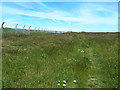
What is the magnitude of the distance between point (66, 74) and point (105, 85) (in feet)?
8.01

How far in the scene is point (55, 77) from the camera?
679 cm

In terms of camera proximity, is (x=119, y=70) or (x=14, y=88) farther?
(x=119, y=70)

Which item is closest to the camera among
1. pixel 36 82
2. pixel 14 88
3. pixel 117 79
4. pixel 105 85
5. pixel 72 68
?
pixel 14 88

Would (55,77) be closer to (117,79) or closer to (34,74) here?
(34,74)

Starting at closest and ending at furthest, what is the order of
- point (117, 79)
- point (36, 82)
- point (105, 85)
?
1. point (36, 82)
2. point (105, 85)
3. point (117, 79)

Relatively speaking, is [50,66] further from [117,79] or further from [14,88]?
[117,79]

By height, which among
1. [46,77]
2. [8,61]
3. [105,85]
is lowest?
[105,85]

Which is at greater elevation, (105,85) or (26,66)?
(26,66)

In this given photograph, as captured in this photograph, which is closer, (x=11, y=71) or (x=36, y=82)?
(x=36, y=82)

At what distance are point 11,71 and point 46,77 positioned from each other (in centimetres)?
227

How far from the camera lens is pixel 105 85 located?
21.4 feet

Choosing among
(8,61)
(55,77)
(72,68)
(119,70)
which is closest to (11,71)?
(8,61)

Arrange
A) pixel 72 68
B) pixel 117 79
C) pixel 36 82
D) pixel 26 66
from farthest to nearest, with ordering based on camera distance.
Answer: pixel 72 68
pixel 26 66
pixel 117 79
pixel 36 82

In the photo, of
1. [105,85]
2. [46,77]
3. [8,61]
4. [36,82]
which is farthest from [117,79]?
[8,61]
